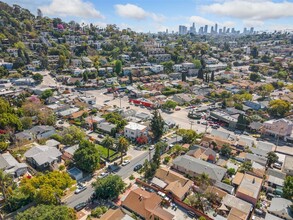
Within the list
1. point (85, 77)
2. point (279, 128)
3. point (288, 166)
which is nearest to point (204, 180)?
point (288, 166)

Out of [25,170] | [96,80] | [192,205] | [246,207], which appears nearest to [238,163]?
[246,207]

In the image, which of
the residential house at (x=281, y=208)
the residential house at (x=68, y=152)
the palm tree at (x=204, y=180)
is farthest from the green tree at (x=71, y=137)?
the residential house at (x=281, y=208)

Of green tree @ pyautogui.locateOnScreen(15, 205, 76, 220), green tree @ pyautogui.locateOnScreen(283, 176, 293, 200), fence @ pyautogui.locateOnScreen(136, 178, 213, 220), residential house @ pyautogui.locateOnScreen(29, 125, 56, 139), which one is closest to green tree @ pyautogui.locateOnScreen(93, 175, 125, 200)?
fence @ pyautogui.locateOnScreen(136, 178, 213, 220)

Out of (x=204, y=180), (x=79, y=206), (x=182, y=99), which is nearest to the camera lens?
(x=79, y=206)

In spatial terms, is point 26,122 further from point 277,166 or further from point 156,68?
point 156,68

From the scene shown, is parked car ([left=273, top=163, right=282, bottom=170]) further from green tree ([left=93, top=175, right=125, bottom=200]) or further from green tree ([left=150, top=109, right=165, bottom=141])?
green tree ([left=93, top=175, right=125, bottom=200])

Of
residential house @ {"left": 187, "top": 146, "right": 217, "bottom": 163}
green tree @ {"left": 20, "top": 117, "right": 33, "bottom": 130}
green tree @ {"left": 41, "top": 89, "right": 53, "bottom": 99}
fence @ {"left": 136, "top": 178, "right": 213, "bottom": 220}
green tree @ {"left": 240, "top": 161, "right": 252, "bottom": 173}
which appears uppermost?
green tree @ {"left": 41, "top": 89, "right": 53, "bottom": 99}
